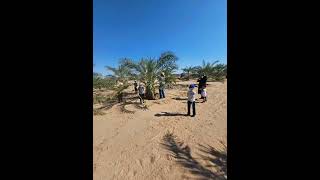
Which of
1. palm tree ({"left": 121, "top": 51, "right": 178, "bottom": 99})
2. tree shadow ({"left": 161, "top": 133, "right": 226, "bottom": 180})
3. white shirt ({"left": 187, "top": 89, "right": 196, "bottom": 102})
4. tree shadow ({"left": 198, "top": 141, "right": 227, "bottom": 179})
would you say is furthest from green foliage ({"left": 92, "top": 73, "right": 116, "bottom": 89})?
tree shadow ({"left": 198, "top": 141, "right": 227, "bottom": 179})

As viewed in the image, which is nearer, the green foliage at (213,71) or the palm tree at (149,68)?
the palm tree at (149,68)

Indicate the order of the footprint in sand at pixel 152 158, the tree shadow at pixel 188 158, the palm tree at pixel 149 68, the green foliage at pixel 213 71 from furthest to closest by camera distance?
the green foliage at pixel 213 71 < the palm tree at pixel 149 68 < the footprint in sand at pixel 152 158 < the tree shadow at pixel 188 158

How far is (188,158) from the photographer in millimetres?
5062

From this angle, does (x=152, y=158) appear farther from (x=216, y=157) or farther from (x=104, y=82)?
(x=104, y=82)

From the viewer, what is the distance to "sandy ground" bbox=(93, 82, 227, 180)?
15.1 feet

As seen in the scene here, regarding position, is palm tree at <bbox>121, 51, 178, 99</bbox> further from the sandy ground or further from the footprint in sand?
the footprint in sand

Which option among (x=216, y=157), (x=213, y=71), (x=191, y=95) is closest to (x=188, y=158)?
(x=216, y=157)

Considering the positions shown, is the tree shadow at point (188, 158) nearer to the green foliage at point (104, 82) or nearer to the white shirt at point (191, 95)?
the white shirt at point (191, 95)

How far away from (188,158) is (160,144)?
1067 millimetres

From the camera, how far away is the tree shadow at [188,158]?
172 inches

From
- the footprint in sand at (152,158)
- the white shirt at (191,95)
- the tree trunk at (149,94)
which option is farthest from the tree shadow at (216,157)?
the tree trunk at (149,94)

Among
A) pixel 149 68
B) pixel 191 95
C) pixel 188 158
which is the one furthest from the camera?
pixel 149 68
